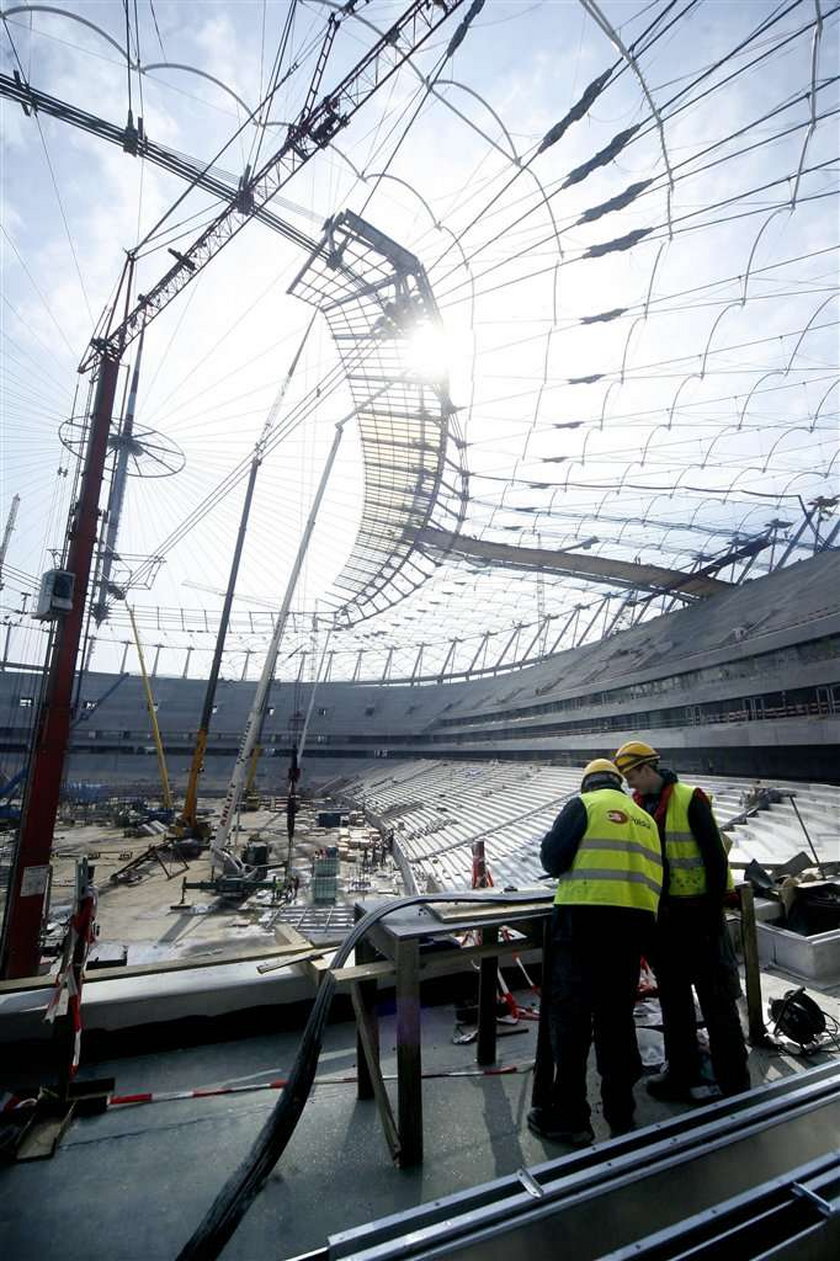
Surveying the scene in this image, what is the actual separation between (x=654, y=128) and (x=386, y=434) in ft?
62.5

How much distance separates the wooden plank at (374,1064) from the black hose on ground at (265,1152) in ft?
1.05

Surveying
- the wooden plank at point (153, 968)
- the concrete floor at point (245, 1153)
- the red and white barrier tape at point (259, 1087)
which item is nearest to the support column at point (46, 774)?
the wooden plank at point (153, 968)

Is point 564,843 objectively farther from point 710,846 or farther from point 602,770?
point 710,846

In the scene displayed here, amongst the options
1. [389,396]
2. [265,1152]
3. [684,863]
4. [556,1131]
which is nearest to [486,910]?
[556,1131]

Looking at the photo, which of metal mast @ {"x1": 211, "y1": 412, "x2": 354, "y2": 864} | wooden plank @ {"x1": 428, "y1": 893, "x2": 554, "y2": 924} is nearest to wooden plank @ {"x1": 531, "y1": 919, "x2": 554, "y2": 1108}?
wooden plank @ {"x1": 428, "y1": 893, "x2": 554, "y2": 924}

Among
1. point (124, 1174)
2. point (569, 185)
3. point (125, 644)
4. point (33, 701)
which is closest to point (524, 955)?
point (124, 1174)

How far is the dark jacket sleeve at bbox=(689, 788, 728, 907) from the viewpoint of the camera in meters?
2.52

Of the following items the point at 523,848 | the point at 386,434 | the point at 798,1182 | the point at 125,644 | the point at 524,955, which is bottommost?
the point at 523,848

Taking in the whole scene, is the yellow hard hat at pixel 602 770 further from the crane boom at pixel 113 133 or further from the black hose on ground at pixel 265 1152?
the crane boom at pixel 113 133

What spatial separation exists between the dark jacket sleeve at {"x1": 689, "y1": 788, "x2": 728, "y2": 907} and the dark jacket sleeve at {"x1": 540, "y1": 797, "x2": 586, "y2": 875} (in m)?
0.62

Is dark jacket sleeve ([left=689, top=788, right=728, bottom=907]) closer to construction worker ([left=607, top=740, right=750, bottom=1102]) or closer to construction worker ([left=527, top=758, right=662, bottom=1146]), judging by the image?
construction worker ([left=607, top=740, right=750, bottom=1102])

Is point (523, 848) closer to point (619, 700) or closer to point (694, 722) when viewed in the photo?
point (694, 722)

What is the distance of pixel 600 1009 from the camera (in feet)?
7.38

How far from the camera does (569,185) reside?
7.01 meters
